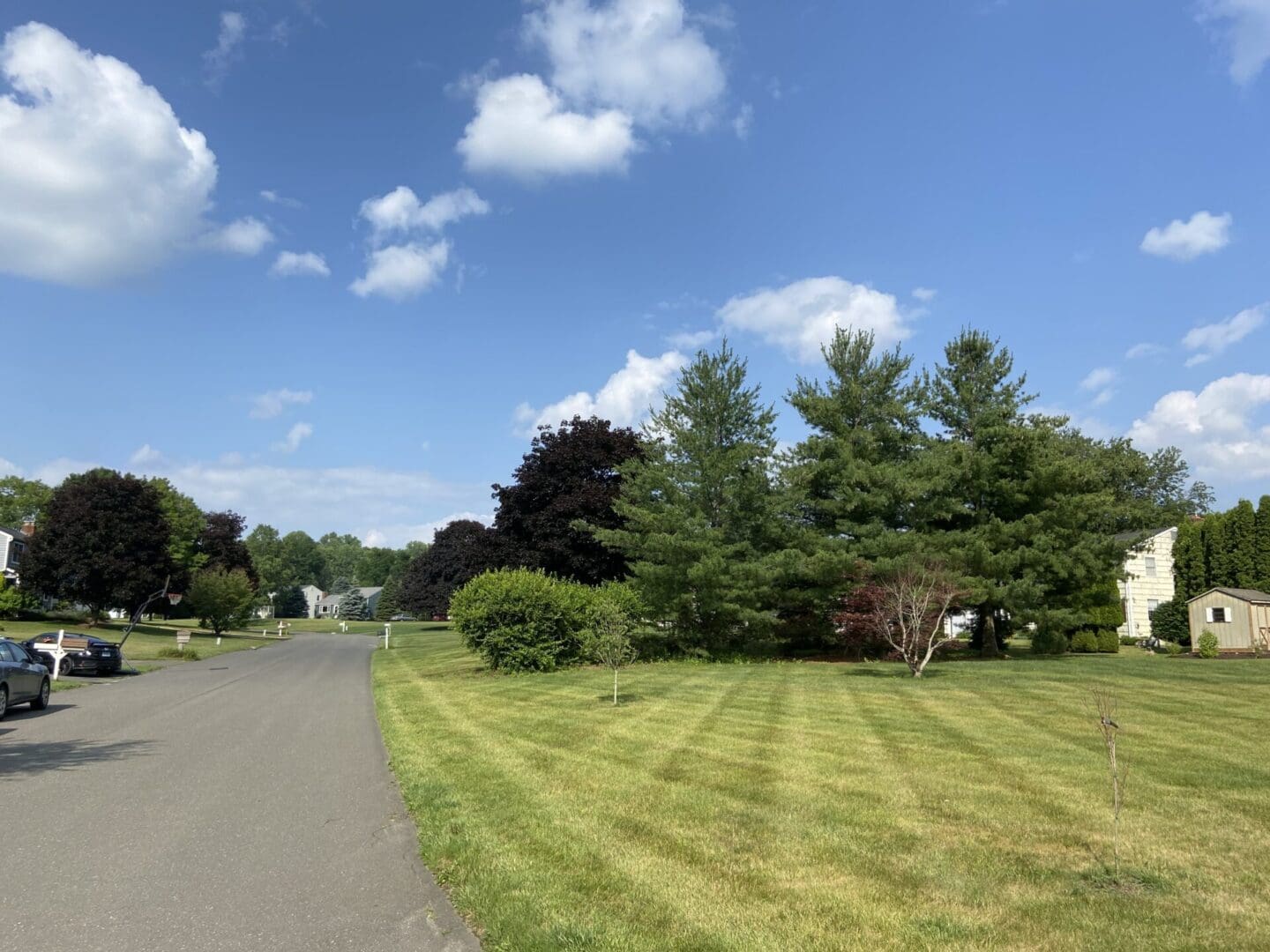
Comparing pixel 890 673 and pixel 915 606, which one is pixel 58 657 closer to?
pixel 890 673

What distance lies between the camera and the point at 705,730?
12234mm

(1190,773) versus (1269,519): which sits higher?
(1269,519)

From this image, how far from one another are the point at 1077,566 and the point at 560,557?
21468 millimetres

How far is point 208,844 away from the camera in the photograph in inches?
263

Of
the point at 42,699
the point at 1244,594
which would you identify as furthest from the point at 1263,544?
the point at 42,699

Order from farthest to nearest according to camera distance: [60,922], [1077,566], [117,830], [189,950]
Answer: [1077,566], [117,830], [60,922], [189,950]

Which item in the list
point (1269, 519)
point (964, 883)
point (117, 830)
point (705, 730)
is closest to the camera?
point (964, 883)

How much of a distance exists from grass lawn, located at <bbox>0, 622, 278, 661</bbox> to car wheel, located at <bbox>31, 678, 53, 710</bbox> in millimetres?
20371

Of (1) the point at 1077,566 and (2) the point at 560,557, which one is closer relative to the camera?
(1) the point at 1077,566

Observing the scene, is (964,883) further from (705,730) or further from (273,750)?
(273,750)

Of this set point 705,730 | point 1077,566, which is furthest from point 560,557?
point 705,730

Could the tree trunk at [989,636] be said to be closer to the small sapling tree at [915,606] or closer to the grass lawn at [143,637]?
the small sapling tree at [915,606]

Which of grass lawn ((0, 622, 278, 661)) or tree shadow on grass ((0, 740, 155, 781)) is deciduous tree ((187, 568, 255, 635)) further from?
tree shadow on grass ((0, 740, 155, 781))

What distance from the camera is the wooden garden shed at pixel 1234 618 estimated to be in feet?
107
